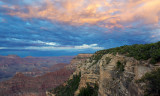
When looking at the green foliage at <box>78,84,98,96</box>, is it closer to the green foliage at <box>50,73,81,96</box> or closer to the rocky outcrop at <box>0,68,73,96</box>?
the green foliage at <box>50,73,81,96</box>

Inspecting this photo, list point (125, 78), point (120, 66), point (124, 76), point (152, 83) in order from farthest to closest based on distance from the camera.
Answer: point (120, 66)
point (124, 76)
point (125, 78)
point (152, 83)

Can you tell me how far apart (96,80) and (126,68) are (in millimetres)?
11360

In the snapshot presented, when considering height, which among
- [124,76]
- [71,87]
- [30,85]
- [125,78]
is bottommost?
[30,85]

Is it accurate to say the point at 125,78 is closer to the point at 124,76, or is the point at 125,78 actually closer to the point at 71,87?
the point at 124,76

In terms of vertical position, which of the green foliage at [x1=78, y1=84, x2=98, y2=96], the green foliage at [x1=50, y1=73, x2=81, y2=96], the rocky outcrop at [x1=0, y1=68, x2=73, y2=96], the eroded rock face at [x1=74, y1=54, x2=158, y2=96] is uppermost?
the eroded rock face at [x1=74, y1=54, x2=158, y2=96]

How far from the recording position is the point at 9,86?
340ft

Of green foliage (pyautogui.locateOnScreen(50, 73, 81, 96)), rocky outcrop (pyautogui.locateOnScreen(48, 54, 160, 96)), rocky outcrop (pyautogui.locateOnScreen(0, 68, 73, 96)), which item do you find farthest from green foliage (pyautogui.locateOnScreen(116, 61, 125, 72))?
rocky outcrop (pyautogui.locateOnScreen(0, 68, 73, 96))

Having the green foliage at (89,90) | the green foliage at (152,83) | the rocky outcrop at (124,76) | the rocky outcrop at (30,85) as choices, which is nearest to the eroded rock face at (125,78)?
the rocky outcrop at (124,76)

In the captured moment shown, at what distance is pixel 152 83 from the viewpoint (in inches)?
Answer: 312

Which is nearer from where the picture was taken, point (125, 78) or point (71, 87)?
point (125, 78)

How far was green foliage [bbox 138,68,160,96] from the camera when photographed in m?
7.62

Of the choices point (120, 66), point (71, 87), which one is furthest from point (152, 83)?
point (71, 87)

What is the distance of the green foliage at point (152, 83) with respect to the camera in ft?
25.0

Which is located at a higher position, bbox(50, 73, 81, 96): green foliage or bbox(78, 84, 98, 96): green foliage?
bbox(78, 84, 98, 96): green foliage
